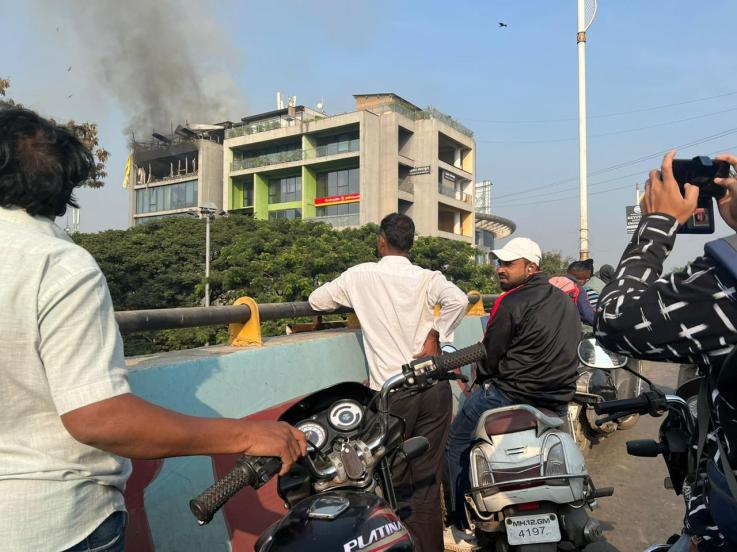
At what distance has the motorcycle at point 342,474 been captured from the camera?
4.84 ft

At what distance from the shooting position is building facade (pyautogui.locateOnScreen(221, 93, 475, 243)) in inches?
1805

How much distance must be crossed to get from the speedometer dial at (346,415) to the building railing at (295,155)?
45.4 metres

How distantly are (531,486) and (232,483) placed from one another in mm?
1736

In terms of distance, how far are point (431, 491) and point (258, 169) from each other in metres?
51.1

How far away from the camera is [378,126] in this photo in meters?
46.1

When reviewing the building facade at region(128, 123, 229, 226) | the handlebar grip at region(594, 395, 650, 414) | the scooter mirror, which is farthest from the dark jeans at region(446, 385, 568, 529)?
the building facade at region(128, 123, 229, 226)

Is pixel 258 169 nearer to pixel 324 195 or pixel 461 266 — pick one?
pixel 324 195

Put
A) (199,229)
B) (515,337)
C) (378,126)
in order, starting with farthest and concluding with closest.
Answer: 1. (378,126)
2. (199,229)
3. (515,337)

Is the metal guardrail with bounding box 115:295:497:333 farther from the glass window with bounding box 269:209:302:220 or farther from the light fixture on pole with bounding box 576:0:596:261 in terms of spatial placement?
the glass window with bounding box 269:209:302:220

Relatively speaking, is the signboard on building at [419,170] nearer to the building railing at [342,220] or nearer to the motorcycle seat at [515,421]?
the building railing at [342,220]

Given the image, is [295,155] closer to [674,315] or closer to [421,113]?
[421,113]

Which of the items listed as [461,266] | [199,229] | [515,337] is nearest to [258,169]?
[199,229]

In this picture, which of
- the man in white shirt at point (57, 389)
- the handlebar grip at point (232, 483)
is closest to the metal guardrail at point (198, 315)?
the man in white shirt at point (57, 389)

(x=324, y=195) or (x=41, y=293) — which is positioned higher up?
(x=324, y=195)
